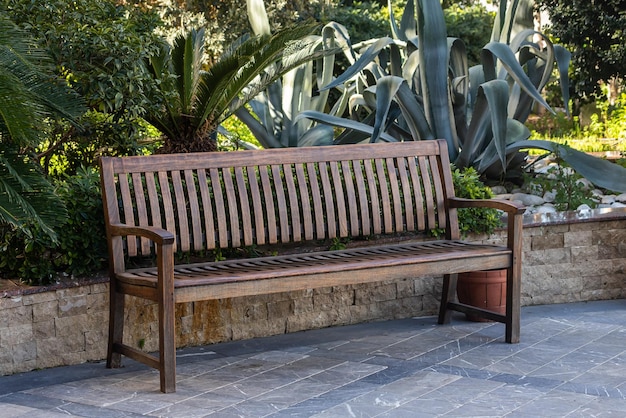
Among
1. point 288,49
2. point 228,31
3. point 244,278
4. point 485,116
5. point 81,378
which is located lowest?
point 81,378

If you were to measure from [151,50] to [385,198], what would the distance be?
166cm

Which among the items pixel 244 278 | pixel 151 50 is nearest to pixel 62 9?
pixel 151 50

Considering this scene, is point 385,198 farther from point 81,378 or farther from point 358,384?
point 81,378

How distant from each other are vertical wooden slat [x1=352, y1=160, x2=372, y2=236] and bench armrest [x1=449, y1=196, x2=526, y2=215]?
0.56 metres

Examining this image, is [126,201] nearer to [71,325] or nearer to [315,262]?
[71,325]

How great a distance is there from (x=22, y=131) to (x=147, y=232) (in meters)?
0.74

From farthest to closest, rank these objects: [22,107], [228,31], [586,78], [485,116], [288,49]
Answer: [228,31], [586,78], [485,116], [288,49], [22,107]

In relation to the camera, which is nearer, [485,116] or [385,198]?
[385,198]

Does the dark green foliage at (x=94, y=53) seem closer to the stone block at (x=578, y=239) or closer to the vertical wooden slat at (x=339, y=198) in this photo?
the vertical wooden slat at (x=339, y=198)

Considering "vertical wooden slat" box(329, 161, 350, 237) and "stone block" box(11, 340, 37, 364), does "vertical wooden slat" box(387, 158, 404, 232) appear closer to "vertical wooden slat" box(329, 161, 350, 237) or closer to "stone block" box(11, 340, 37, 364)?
"vertical wooden slat" box(329, 161, 350, 237)

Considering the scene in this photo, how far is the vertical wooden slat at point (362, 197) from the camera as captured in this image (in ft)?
18.8

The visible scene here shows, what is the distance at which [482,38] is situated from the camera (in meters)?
17.6

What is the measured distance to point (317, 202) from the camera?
5.55 metres

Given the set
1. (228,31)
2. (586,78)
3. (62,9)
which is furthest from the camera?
(228,31)
